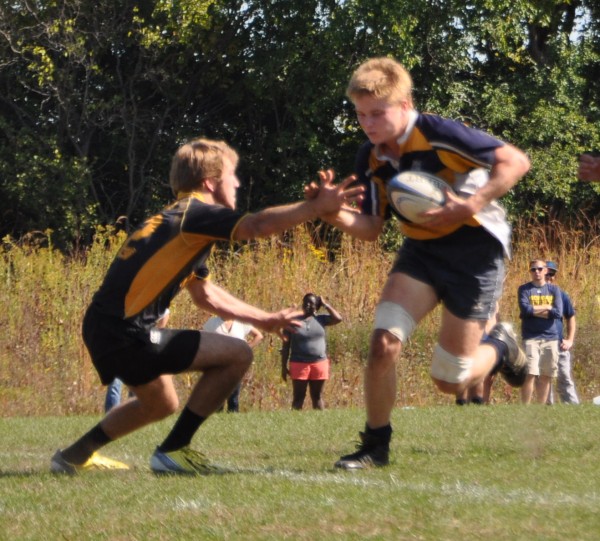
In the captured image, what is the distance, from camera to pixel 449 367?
21.5ft

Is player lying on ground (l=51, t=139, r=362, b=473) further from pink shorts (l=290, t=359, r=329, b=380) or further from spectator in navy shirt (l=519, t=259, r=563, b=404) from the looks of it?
spectator in navy shirt (l=519, t=259, r=563, b=404)

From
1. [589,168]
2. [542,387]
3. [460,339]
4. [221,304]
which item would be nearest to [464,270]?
[460,339]

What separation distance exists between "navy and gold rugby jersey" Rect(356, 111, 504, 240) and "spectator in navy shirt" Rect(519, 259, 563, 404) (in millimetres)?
9084

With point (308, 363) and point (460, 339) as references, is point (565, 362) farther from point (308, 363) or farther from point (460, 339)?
point (460, 339)

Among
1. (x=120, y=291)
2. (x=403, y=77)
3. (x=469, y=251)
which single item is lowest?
(x=120, y=291)

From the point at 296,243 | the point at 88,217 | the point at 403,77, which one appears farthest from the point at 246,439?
the point at 88,217

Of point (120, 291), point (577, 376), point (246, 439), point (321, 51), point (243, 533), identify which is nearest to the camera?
point (243, 533)

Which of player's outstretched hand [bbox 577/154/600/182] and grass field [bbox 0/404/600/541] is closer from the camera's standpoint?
grass field [bbox 0/404/600/541]

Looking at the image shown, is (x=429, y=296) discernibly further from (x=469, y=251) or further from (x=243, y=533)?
(x=243, y=533)

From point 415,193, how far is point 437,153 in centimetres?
34

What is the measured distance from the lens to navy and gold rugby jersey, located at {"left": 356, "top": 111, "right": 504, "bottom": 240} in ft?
20.3

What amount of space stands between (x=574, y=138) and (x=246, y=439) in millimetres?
20396

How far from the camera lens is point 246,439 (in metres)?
8.90

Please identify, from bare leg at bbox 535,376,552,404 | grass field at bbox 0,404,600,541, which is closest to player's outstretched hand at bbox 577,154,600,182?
grass field at bbox 0,404,600,541
